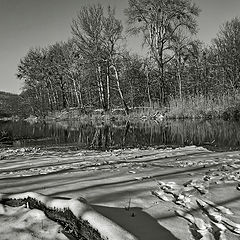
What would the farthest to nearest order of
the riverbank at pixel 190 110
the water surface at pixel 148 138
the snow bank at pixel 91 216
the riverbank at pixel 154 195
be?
the riverbank at pixel 190 110, the water surface at pixel 148 138, the riverbank at pixel 154 195, the snow bank at pixel 91 216

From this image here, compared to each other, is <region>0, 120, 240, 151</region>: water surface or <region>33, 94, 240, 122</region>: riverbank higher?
<region>33, 94, 240, 122</region>: riverbank

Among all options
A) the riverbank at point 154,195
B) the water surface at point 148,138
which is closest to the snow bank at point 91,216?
the riverbank at point 154,195

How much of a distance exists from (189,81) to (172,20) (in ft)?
52.6

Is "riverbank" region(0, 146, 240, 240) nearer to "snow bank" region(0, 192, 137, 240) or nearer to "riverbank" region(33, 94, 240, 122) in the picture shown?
"snow bank" region(0, 192, 137, 240)

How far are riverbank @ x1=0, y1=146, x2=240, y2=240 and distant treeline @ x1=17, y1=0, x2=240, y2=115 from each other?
1480 centimetres

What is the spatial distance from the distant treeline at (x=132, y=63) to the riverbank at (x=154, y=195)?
1480 cm

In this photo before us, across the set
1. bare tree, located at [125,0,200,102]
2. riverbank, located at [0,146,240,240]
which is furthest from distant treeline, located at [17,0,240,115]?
riverbank, located at [0,146,240,240]

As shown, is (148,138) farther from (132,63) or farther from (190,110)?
(132,63)

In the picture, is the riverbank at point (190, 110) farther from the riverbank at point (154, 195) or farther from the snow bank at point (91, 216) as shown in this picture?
the snow bank at point (91, 216)

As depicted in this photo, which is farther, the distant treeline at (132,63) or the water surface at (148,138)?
the distant treeline at (132,63)

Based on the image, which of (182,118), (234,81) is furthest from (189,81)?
(182,118)

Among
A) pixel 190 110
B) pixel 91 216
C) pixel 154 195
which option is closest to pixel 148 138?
pixel 154 195

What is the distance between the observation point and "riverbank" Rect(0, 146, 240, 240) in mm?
2209

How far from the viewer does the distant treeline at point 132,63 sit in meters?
20.7
